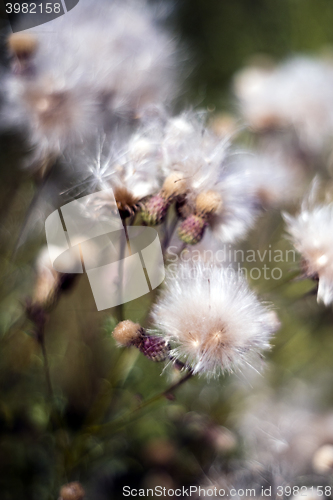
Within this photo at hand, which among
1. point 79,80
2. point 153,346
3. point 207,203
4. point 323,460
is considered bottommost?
point 323,460

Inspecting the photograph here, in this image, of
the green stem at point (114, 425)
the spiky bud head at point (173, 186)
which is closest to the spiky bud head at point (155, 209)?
the spiky bud head at point (173, 186)

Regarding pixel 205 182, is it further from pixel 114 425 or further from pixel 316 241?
pixel 114 425

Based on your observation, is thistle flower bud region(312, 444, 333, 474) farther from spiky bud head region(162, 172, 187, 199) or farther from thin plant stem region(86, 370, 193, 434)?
spiky bud head region(162, 172, 187, 199)

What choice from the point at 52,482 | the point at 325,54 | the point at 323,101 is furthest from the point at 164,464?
the point at 325,54

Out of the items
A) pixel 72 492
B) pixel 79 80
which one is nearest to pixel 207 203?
pixel 79 80

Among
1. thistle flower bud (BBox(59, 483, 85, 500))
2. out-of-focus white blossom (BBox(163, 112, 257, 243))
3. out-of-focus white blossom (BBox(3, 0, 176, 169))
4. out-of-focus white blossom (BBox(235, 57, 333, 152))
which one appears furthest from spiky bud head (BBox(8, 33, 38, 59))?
thistle flower bud (BBox(59, 483, 85, 500))

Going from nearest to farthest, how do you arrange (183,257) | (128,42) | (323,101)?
1. (183,257)
2. (128,42)
3. (323,101)

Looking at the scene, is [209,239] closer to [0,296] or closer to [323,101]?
[0,296]

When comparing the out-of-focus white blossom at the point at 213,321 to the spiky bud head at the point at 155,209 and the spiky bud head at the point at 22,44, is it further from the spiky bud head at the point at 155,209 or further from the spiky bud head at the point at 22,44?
the spiky bud head at the point at 22,44
